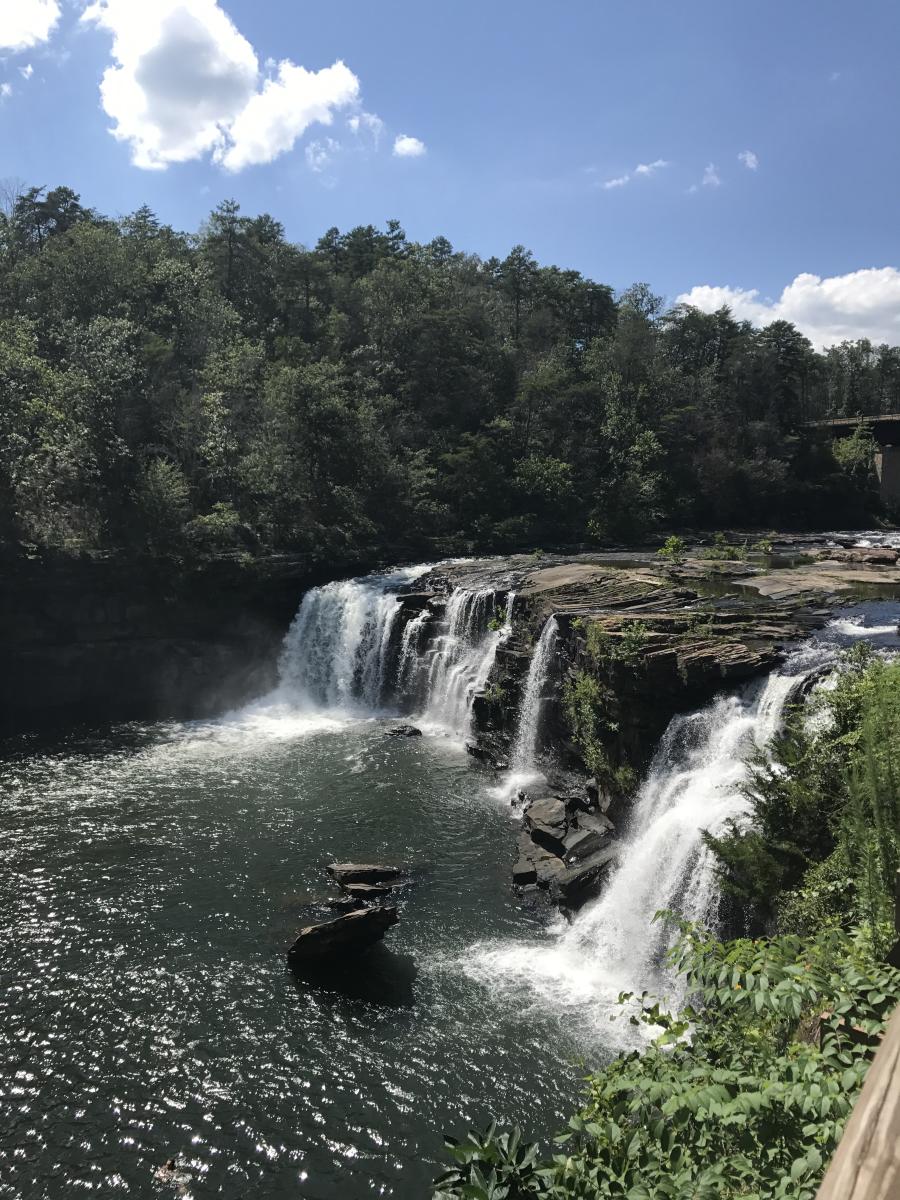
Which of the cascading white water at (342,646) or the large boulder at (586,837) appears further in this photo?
the cascading white water at (342,646)

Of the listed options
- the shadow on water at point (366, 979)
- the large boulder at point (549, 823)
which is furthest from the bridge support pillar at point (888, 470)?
the shadow on water at point (366, 979)

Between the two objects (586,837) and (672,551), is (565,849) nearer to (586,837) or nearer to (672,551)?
(586,837)

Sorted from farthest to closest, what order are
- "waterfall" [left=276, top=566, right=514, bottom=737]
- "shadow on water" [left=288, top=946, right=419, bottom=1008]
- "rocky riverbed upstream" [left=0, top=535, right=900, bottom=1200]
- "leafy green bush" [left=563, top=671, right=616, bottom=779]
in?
"waterfall" [left=276, top=566, right=514, bottom=737] → "leafy green bush" [left=563, top=671, right=616, bottom=779] → "shadow on water" [left=288, top=946, right=419, bottom=1008] → "rocky riverbed upstream" [left=0, top=535, right=900, bottom=1200]

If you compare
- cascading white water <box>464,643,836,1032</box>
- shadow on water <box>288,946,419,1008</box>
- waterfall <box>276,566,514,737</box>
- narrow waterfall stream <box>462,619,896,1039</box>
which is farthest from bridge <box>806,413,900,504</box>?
shadow on water <box>288,946,419,1008</box>

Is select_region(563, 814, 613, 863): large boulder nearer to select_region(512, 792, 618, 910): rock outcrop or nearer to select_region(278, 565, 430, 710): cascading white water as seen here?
select_region(512, 792, 618, 910): rock outcrop

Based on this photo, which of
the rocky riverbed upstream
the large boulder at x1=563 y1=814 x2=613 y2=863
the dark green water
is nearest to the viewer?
the dark green water

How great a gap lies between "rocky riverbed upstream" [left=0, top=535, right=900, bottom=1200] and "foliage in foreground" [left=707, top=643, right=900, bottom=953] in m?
1.51

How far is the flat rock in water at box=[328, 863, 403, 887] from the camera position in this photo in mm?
16172

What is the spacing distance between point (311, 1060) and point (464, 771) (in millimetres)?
11234

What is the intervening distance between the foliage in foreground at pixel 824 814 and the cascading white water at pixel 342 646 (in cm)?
1759

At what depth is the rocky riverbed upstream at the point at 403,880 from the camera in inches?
416

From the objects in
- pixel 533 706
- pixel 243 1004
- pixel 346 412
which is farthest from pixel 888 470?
pixel 243 1004

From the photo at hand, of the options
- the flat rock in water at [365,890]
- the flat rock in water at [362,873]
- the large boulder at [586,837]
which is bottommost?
the flat rock in water at [365,890]

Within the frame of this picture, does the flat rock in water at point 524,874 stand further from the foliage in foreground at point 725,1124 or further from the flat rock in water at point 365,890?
the foliage in foreground at point 725,1124
